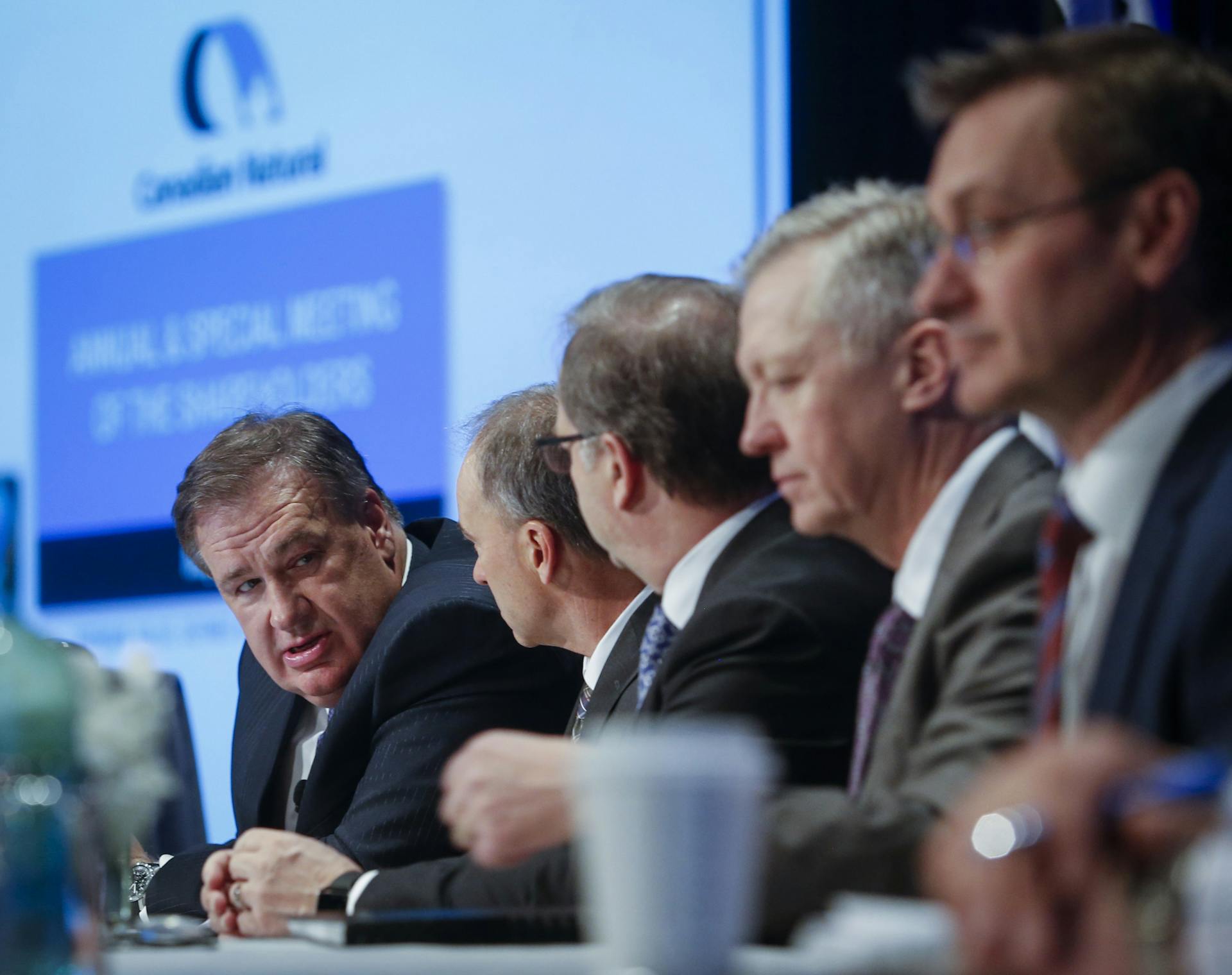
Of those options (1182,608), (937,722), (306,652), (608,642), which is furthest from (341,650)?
(1182,608)

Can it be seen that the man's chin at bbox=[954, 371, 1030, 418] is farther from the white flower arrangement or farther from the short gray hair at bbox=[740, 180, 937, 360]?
the white flower arrangement

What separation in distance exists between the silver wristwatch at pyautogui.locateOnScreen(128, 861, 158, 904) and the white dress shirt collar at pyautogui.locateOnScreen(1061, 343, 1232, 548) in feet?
6.34

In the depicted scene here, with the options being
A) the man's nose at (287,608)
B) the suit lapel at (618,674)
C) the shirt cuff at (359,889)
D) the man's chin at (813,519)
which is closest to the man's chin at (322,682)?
the man's nose at (287,608)

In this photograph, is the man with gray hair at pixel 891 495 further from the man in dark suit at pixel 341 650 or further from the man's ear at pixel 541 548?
the man in dark suit at pixel 341 650

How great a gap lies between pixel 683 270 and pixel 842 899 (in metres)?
2.30

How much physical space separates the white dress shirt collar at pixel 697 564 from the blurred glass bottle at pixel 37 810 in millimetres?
1166

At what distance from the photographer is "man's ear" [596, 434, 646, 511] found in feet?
7.88

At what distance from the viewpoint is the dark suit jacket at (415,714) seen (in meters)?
3.09

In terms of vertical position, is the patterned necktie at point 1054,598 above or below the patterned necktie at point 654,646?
above

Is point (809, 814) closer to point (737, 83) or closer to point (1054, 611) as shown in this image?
point (1054, 611)

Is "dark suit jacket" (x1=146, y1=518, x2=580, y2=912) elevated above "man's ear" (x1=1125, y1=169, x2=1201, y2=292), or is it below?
below

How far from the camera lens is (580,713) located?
2.93 metres

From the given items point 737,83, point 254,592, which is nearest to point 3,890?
point 254,592

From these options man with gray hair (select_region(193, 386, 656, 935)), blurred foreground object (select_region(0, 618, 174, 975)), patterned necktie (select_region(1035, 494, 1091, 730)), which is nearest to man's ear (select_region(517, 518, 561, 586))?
man with gray hair (select_region(193, 386, 656, 935))
